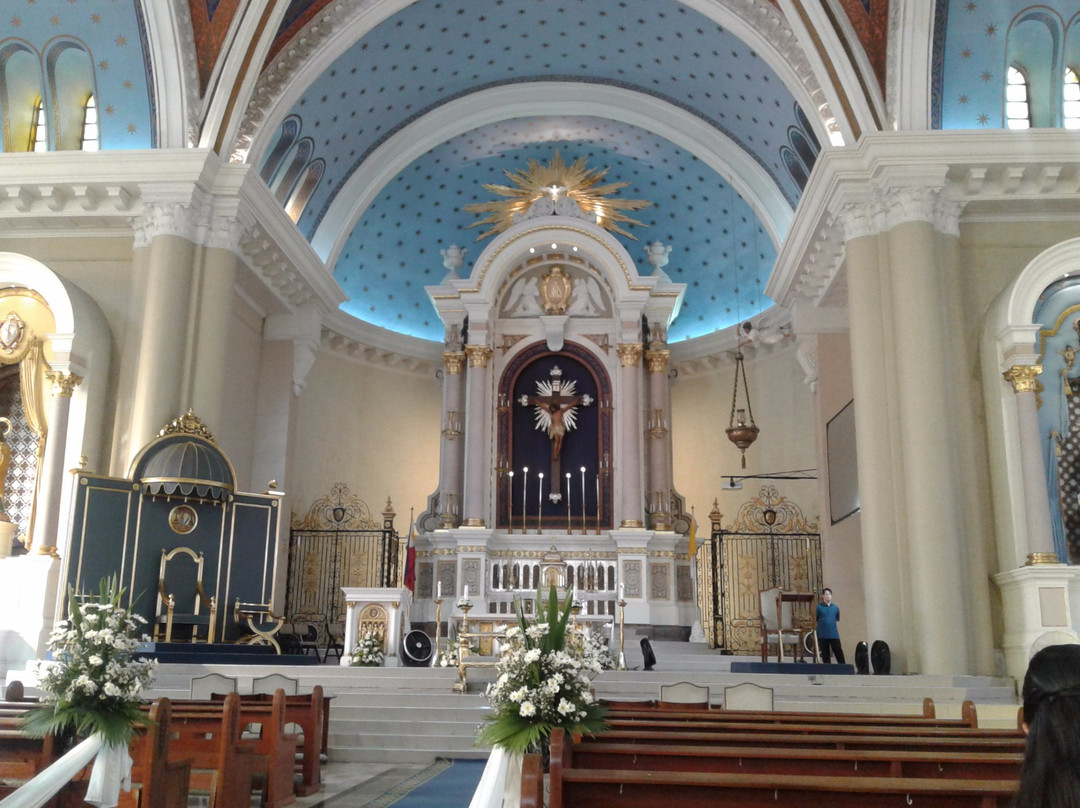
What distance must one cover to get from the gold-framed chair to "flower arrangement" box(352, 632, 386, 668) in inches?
63.5

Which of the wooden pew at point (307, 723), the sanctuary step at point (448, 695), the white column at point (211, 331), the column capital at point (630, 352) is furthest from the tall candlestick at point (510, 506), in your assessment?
the wooden pew at point (307, 723)

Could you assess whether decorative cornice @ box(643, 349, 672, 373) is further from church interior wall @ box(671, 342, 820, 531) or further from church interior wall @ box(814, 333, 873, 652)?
Result: church interior wall @ box(814, 333, 873, 652)

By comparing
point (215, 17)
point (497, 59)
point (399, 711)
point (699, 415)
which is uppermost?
point (497, 59)

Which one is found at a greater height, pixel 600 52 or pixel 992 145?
pixel 600 52

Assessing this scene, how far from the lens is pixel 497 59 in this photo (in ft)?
55.9

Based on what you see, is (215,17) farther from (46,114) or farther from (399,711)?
(399,711)

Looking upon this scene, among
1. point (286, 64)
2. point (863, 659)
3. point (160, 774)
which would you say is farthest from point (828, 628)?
point (286, 64)

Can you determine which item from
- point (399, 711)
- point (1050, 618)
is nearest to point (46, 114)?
point (399, 711)

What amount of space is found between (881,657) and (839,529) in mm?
4107

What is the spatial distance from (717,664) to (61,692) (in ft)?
29.7

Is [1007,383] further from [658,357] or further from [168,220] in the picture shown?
[168,220]

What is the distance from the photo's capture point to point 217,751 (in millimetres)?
6051

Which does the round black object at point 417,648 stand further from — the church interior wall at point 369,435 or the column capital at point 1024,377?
the column capital at point 1024,377

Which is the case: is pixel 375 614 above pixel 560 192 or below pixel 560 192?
below
